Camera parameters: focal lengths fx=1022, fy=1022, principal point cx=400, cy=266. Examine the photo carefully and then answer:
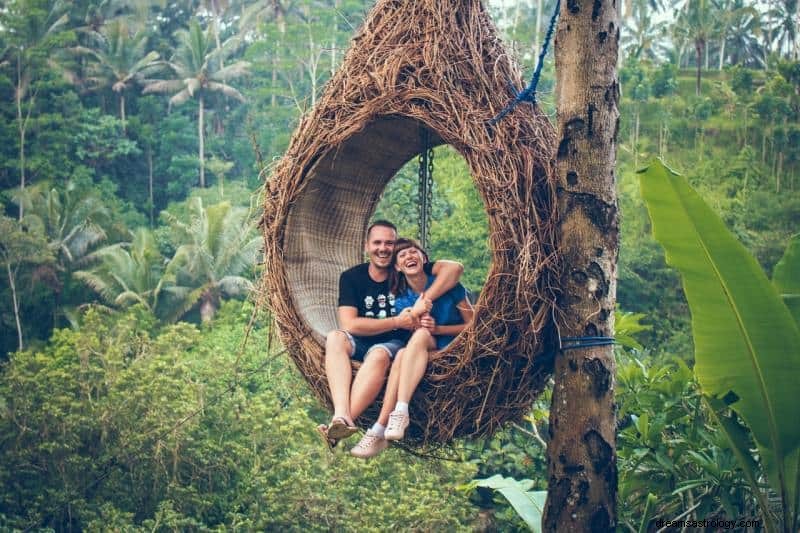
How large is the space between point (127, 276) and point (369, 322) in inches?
672

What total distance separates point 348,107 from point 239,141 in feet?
85.0

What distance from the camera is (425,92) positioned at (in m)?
3.71

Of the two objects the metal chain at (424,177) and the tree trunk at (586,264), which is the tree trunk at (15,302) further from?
the tree trunk at (586,264)

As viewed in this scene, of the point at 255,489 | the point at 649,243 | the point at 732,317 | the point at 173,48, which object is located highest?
the point at 173,48

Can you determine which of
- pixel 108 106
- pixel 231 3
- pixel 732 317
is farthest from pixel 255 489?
pixel 231 3

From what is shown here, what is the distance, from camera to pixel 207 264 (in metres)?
20.1

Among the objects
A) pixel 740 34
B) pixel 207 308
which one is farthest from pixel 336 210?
pixel 740 34

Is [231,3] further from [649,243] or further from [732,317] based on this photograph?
[732,317]

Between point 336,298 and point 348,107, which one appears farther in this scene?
point 336,298

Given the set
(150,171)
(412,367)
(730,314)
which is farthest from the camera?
(150,171)

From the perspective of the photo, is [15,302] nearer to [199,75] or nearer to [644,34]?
[199,75]

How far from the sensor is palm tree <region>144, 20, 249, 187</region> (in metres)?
28.4

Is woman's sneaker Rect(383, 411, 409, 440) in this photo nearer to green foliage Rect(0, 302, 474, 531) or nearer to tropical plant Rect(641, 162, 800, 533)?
tropical plant Rect(641, 162, 800, 533)

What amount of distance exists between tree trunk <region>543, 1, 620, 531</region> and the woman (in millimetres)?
528
